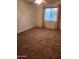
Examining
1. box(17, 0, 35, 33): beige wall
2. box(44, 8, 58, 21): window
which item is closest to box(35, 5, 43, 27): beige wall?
box(44, 8, 58, 21): window

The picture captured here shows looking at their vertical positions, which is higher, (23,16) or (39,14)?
(39,14)

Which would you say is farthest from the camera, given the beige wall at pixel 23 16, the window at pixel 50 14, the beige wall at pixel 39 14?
the beige wall at pixel 39 14

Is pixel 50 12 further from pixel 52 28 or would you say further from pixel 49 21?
pixel 52 28

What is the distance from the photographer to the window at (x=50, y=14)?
797 centimetres

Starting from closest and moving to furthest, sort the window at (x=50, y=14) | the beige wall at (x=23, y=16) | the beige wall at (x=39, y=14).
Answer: the beige wall at (x=23, y=16) → the window at (x=50, y=14) → the beige wall at (x=39, y=14)

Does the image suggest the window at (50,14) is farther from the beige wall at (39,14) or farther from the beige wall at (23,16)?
the beige wall at (23,16)

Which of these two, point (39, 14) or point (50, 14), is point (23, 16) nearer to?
point (39, 14)

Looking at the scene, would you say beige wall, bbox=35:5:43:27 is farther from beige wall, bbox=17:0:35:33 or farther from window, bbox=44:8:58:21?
beige wall, bbox=17:0:35:33

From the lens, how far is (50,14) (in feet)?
27.3

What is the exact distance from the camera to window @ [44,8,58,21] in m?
7.97

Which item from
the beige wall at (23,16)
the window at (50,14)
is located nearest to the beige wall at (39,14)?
the window at (50,14)

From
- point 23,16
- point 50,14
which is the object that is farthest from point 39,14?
point 23,16
